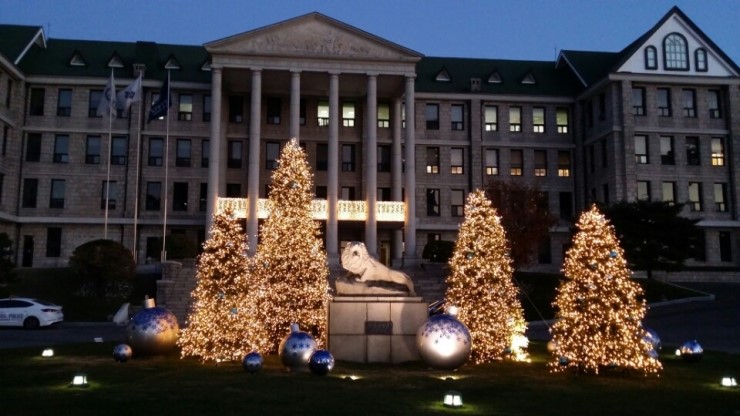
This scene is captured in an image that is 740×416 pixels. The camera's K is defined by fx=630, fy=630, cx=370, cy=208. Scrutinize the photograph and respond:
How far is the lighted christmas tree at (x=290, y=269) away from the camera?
728 inches

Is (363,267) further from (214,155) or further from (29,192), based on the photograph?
→ (29,192)

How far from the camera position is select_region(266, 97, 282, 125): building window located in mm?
49219

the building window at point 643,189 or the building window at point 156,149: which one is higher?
the building window at point 156,149

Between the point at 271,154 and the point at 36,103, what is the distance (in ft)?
59.3

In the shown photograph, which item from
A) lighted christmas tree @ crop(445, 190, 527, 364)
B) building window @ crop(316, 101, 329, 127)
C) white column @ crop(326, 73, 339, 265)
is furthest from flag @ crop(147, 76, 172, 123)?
lighted christmas tree @ crop(445, 190, 527, 364)

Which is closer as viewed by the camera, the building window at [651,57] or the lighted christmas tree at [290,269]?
the lighted christmas tree at [290,269]

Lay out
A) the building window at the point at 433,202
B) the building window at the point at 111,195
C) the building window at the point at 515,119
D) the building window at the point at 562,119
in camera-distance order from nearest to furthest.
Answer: the building window at the point at 111,195 → the building window at the point at 433,202 → the building window at the point at 515,119 → the building window at the point at 562,119

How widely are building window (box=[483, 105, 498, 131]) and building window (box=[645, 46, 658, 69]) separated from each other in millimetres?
11799

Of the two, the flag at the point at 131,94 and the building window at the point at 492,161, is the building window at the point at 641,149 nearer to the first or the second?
the building window at the point at 492,161

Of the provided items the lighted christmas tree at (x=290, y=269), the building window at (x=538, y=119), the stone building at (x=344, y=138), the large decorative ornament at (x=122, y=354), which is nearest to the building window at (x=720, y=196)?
the stone building at (x=344, y=138)

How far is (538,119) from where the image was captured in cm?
5247

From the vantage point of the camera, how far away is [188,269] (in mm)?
36062

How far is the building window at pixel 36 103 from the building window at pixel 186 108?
10125 millimetres

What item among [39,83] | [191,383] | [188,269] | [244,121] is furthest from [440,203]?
[191,383]
